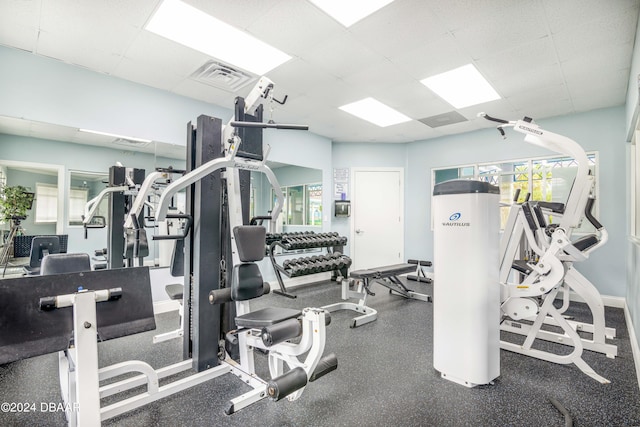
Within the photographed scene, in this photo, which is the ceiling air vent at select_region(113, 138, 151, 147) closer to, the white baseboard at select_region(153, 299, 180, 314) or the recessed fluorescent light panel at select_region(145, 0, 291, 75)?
the recessed fluorescent light panel at select_region(145, 0, 291, 75)

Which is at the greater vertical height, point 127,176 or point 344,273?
point 127,176

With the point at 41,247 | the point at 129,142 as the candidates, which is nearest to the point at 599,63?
the point at 129,142

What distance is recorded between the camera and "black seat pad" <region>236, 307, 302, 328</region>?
6.00 feet

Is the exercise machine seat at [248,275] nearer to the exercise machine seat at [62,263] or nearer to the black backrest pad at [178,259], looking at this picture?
the black backrest pad at [178,259]

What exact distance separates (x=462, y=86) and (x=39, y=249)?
499 centimetres

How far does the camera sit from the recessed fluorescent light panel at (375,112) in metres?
4.36

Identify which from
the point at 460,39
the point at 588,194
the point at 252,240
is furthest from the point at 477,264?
the point at 460,39

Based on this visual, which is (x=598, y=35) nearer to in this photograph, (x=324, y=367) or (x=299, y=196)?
(x=324, y=367)

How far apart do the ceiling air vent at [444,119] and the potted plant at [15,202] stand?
5168 mm

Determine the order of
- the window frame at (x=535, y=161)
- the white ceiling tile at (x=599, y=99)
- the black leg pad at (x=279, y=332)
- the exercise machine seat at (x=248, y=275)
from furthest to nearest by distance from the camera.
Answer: the window frame at (x=535, y=161) < the white ceiling tile at (x=599, y=99) < the exercise machine seat at (x=248, y=275) < the black leg pad at (x=279, y=332)

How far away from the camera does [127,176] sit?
3434mm

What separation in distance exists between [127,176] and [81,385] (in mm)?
2706

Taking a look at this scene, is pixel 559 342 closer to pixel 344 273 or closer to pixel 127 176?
pixel 344 273

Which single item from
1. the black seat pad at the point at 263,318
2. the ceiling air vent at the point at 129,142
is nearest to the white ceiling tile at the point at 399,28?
the black seat pad at the point at 263,318
